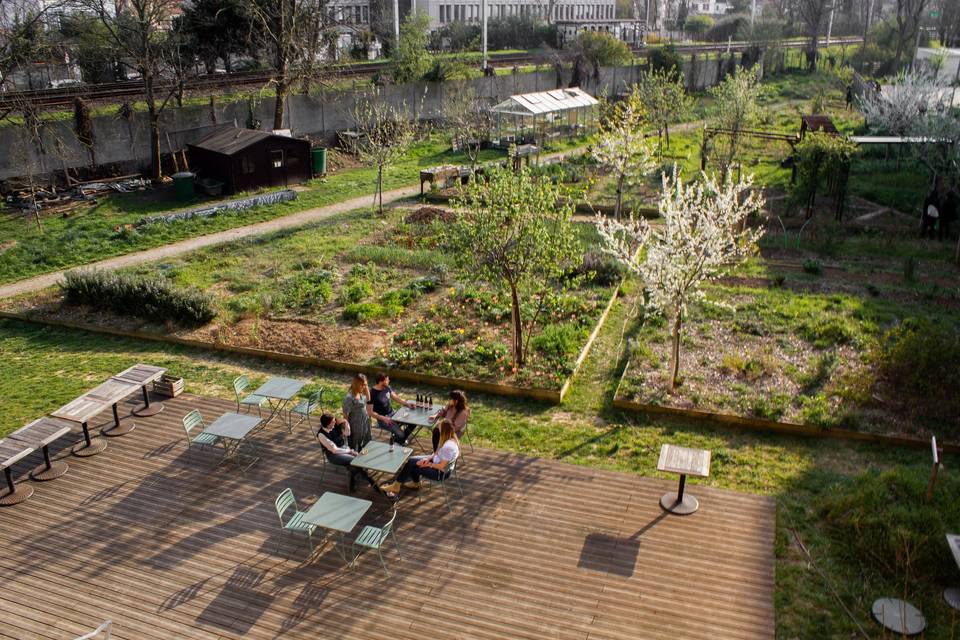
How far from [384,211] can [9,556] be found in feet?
58.5

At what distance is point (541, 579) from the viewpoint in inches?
372

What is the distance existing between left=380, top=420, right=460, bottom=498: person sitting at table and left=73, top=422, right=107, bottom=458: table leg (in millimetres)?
5022

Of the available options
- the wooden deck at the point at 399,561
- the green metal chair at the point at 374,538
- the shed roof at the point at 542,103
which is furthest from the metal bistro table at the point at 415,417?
the shed roof at the point at 542,103

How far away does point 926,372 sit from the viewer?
43.6 feet

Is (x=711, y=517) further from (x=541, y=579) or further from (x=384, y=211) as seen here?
(x=384, y=211)

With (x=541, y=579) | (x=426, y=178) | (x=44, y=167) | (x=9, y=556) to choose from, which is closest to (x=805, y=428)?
(x=541, y=579)

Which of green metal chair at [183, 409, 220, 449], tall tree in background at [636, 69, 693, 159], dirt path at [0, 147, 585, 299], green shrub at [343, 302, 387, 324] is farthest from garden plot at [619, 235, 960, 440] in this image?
tall tree in background at [636, 69, 693, 159]

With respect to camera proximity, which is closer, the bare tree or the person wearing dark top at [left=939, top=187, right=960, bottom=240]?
the person wearing dark top at [left=939, top=187, right=960, bottom=240]

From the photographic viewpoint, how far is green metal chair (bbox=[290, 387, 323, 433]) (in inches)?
502

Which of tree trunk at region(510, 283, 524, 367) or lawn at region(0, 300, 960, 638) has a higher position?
tree trunk at region(510, 283, 524, 367)

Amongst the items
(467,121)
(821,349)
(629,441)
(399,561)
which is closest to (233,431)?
(399,561)

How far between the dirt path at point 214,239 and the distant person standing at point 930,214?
17.0 metres

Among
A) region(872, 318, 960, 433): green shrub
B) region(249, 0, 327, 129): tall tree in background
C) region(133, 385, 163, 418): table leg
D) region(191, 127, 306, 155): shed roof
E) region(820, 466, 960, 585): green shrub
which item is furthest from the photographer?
region(249, 0, 327, 129): tall tree in background

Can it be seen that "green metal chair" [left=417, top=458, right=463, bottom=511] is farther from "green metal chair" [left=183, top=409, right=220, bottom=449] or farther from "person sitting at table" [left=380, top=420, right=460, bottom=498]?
"green metal chair" [left=183, top=409, right=220, bottom=449]
